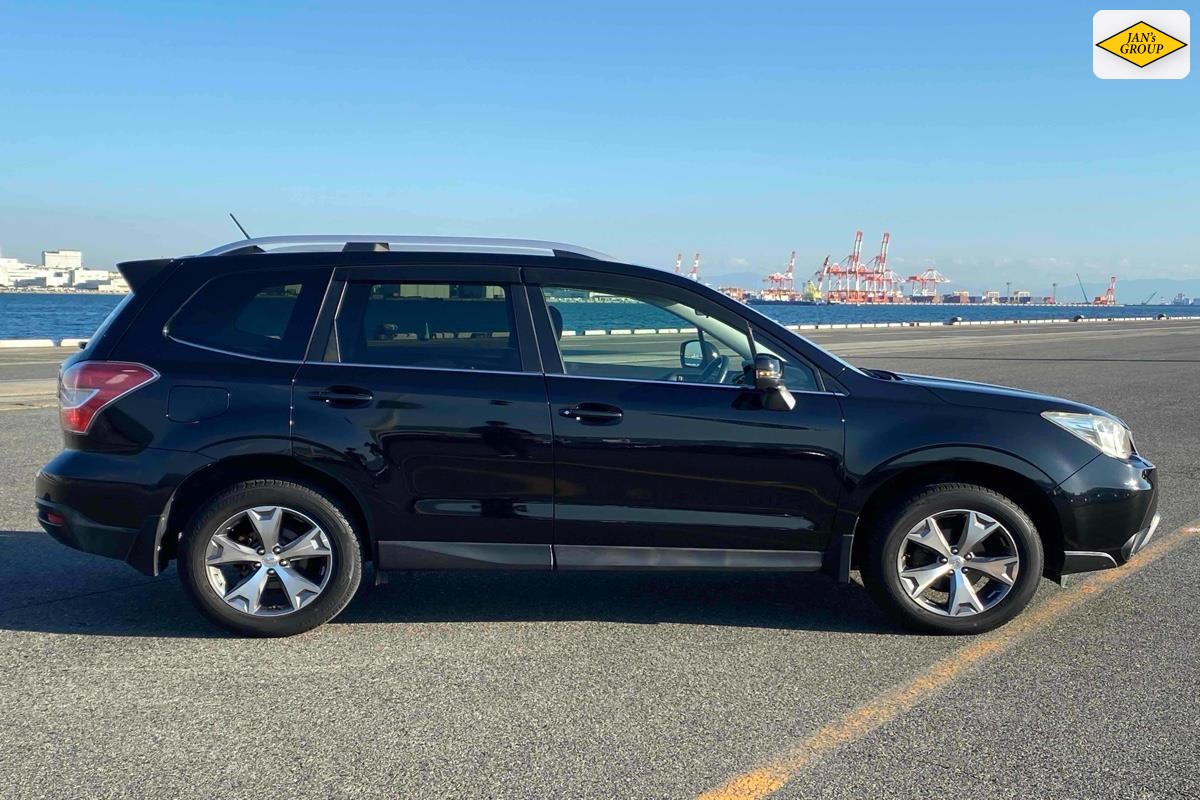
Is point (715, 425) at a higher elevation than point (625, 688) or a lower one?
higher

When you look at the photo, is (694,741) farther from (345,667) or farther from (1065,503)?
(1065,503)

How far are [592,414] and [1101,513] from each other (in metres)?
2.37

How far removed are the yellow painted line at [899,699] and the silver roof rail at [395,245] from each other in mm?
2342

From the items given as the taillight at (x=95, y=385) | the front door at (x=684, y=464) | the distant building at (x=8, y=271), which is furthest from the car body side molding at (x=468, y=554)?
the distant building at (x=8, y=271)

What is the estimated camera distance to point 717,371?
14.8 feet

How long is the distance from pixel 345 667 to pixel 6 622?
5.88 ft

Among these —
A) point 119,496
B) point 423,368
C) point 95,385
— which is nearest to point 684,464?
point 423,368

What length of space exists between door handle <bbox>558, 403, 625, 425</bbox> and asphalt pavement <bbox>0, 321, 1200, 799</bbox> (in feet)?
3.25

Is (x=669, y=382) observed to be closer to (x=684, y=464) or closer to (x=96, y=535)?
(x=684, y=464)

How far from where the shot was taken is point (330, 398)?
14.2 feet

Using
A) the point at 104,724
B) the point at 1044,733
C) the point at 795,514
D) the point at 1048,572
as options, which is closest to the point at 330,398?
the point at 104,724

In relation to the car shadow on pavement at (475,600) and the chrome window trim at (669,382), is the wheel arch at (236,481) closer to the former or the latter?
the car shadow on pavement at (475,600)

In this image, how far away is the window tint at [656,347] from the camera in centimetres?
447

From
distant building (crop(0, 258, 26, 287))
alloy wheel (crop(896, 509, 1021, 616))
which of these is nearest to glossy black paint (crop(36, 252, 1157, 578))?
alloy wheel (crop(896, 509, 1021, 616))
